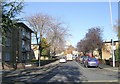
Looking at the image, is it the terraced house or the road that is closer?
the road

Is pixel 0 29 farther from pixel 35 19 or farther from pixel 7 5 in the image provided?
pixel 35 19

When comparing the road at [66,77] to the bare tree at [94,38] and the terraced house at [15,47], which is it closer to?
the terraced house at [15,47]

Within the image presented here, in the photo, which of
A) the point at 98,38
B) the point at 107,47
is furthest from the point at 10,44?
the point at 107,47

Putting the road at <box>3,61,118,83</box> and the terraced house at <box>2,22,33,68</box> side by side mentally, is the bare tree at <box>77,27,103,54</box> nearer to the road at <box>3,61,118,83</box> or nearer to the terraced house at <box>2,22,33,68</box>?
the terraced house at <box>2,22,33,68</box>

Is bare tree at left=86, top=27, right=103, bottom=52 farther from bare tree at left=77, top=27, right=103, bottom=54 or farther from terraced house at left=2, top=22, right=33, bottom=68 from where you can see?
terraced house at left=2, top=22, right=33, bottom=68

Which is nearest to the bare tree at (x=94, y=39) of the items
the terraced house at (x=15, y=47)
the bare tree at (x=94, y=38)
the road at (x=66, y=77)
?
the bare tree at (x=94, y=38)

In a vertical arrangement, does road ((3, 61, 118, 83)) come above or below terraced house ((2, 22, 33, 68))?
below

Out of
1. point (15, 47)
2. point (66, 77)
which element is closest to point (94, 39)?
point (15, 47)

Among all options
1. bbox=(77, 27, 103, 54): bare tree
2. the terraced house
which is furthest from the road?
bbox=(77, 27, 103, 54): bare tree

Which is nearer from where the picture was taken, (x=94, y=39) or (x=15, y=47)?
(x=15, y=47)

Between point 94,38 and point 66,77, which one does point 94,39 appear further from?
point 66,77

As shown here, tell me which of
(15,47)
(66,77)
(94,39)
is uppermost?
(94,39)

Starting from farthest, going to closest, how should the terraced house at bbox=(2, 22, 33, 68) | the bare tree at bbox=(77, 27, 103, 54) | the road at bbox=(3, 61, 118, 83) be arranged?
the bare tree at bbox=(77, 27, 103, 54), the terraced house at bbox=(2, 22, 33, 68), the road at bbox=(3, 61, 118, 83)

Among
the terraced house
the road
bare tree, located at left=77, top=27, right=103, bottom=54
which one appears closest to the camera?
the road
